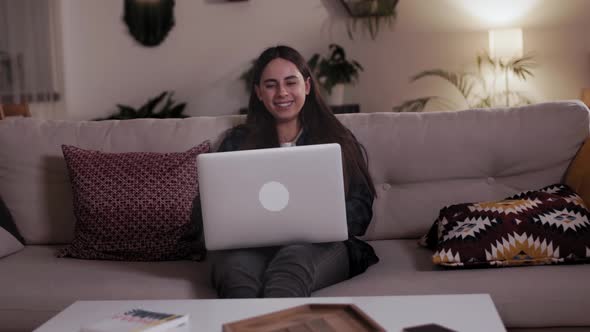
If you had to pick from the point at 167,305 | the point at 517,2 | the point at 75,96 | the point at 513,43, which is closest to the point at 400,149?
the point at 167,305

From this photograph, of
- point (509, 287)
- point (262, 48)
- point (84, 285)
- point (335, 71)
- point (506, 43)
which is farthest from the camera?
point (262, 48)

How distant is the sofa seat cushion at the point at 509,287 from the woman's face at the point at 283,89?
0.61 meters

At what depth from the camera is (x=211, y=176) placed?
1.44 metres

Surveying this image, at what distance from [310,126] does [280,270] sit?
705 mm

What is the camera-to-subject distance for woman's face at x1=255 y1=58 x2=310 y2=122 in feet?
→ 6.74

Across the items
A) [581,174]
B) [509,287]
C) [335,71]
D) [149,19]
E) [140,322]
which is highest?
[149,19]

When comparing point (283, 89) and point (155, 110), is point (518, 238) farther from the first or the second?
point (155, 110)

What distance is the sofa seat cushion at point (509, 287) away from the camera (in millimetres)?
1528

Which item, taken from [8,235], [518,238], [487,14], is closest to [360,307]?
[518,238]

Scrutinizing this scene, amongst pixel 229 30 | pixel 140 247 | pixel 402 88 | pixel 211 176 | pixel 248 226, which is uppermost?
pixel 229 30

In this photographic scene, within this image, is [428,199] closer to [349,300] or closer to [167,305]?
[349,300]

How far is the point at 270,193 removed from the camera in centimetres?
143

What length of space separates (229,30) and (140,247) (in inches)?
106

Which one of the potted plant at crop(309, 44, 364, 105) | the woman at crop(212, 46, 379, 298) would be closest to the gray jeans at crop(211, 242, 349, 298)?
the woman at crop(212, 46, 379, 298)
